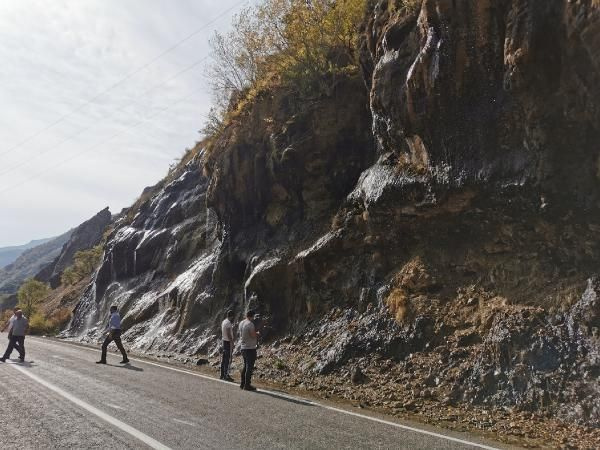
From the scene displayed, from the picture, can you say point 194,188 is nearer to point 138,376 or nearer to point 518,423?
point 138,376

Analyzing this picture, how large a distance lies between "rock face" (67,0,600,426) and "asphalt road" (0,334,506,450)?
2435mm

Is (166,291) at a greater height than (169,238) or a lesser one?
lesser

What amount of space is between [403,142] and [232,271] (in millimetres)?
8711

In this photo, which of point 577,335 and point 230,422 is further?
point 577,335

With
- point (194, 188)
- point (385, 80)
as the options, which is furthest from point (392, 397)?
point (194, 188)

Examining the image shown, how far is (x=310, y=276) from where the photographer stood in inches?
569

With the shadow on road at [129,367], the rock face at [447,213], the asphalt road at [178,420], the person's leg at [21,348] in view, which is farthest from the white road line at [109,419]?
the rock face at [447,213]

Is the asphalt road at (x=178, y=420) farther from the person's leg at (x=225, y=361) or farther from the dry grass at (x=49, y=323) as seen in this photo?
the dry grass at (x=49, y=323)

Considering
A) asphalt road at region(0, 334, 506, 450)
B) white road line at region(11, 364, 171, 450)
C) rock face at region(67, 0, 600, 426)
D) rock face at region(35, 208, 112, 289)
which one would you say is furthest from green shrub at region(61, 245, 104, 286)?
white road line at region(11, 364, 171, 450)

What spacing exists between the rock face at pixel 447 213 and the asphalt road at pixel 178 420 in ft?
7.99

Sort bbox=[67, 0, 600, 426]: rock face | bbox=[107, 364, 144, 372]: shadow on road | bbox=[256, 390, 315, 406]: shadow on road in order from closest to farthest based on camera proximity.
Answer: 1. bbox=[256, 390, 315, 406]: shadow on road
2. bbox=[67, 0, 600, 426]: rock face
3. bbox=[107, 364, 144, 372]: shadow on road

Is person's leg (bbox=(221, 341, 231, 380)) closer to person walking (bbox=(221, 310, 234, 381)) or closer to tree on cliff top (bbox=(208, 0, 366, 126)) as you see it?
person walking (bbox=(221, 310, 234, 381))

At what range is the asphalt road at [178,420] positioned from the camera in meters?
5.61

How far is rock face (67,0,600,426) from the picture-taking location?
870 centimetres
